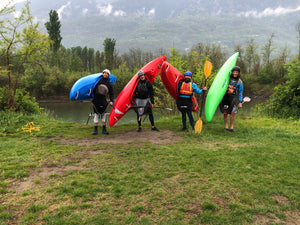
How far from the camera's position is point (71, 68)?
52500 mm

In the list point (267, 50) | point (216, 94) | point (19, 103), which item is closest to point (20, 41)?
point (19, 103)

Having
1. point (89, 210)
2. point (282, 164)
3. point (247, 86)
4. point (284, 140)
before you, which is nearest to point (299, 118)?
point (284, 140)

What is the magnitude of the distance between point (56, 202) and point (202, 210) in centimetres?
214

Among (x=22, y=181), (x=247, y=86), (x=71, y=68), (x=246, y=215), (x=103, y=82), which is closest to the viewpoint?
(x=246, y=215)

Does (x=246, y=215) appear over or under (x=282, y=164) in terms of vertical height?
under

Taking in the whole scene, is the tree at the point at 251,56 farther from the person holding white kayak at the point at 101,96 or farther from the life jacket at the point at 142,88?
the person holding white kayak at the point at 101,96

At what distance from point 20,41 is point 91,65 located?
65.7 metres

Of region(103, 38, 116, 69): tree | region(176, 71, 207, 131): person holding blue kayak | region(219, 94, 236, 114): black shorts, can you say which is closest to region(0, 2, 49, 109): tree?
region(176, 71, 207, 131): person holding blue kayak

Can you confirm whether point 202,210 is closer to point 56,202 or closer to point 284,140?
point 56,202

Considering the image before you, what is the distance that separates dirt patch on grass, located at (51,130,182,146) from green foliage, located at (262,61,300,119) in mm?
6007

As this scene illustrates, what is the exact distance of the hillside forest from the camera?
30.9ft

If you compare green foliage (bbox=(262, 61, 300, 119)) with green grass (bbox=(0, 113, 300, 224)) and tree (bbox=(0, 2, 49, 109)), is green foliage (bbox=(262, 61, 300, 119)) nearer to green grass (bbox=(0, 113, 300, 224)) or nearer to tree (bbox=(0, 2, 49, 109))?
green grass (bbox=(0, 113, 300, 224))

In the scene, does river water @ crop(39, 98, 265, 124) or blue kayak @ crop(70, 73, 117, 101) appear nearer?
blue kayak @ crop(70, 73, 117, 101)

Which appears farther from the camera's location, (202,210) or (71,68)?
(71,68)
